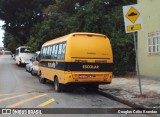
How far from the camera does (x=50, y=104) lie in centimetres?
1156

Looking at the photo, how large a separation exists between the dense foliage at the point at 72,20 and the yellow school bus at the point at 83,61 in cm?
748

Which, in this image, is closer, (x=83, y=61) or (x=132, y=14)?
(x=132, y=14)

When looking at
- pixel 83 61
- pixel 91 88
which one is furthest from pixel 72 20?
pixel 83 61

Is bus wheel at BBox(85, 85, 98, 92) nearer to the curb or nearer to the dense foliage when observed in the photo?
the curb

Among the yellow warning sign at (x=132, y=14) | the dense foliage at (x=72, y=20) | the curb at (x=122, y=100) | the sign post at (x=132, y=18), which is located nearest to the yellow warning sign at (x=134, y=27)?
the sign post at (x=132, y=18)

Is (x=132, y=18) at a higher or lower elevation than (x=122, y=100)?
higher

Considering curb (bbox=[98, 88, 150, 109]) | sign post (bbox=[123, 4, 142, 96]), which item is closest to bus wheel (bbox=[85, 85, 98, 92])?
curb (bbox=[98, 88, 150, 109])

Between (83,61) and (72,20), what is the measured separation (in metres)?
15.4

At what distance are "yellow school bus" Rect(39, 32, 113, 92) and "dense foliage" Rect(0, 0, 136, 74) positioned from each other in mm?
7480

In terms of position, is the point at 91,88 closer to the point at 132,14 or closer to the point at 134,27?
the point at 134,27

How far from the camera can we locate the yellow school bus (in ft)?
46.2

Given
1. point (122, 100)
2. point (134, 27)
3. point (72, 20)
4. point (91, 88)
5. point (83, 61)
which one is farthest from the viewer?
point (72, 20)

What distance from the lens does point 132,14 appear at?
12.7 metres

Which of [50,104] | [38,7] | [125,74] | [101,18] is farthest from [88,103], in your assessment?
[38,7]
